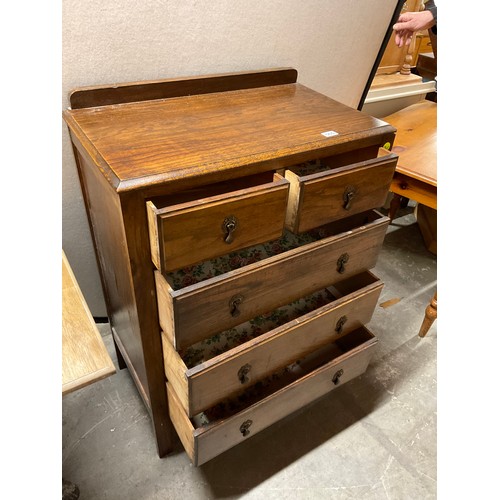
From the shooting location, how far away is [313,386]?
1.05 meters

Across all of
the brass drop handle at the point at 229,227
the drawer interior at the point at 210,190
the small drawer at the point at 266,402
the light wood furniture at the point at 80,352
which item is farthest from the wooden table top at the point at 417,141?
the light wood furniture at the point at 80,352

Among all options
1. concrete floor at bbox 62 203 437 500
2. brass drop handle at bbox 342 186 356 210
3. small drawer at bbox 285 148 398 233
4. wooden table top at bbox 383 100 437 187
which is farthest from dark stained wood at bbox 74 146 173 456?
wooden table top at bbox 383 100 437 187

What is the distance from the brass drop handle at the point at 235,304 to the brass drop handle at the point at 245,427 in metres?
0.32

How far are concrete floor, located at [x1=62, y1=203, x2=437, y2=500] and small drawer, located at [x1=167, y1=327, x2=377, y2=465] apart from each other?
0.62 feet

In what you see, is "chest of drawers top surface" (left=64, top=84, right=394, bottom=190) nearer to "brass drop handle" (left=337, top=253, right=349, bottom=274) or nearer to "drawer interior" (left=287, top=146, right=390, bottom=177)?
"drawer interior" (left=287, top=146, right=390, bottom=177)

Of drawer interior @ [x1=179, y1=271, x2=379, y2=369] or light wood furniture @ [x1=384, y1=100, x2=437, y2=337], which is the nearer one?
drawer interior @ [x1=179, y1=271, x2=379, y2=369]

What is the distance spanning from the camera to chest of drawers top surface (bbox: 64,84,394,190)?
660mm

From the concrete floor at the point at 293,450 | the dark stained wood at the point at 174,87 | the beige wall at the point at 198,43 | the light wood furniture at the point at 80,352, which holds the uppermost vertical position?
the beige wall at the point at 198,43

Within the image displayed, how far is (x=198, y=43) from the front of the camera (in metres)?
0.95

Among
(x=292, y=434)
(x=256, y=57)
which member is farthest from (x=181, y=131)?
(x=292, y=434)

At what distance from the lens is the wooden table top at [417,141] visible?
58.2 inches

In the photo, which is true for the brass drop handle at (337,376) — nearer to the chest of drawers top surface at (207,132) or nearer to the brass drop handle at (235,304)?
the brass drop handle at (235,304)

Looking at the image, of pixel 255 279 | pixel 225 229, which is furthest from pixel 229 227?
pixel 255 279

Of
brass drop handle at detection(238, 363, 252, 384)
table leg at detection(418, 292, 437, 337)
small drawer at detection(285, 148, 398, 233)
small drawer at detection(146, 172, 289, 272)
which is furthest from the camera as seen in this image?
table leg at detection(418, 292, 437, 337)
